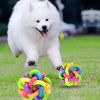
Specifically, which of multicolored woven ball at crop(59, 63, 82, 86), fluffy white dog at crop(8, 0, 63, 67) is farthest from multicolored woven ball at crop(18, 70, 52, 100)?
fluffy white dog at crop(8, 0, 63, 67)

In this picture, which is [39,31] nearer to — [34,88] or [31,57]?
[31,57]

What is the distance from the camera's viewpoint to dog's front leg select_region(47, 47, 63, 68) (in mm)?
9570

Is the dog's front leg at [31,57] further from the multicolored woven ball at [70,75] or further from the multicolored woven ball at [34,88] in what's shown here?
the multicolored woven ball at [34,88]

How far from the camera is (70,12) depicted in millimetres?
32094

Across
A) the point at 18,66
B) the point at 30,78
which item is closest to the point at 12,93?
the point at 30,78

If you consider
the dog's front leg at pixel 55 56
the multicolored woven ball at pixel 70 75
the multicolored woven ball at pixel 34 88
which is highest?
the multicolored woven ball at pixel 34 88

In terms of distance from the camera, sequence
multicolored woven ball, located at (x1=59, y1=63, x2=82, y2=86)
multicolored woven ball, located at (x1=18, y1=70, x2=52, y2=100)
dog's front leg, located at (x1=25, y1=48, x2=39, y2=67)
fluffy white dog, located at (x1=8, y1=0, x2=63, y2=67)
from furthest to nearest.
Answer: dog's front leg, located at (x1=25, y1=48, x2=39, y2=67), fluffy white dog, located at (x1=8, y1=0, x2=63, y2=67), multicolored woven ball, located at (x1=59, y1=63, x2=82, y2=86), multicolored woven ball, located at (x1=18, y1=70, x2=52, y2=100)

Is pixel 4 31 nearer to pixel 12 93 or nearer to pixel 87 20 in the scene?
pixel 87 20

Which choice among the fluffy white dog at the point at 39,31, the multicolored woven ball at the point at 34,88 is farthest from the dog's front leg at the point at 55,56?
the multicolored woven ball at the point at 34,88

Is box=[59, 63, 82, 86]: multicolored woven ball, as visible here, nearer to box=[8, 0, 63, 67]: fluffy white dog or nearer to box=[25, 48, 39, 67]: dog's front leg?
box=[8, 0, 63, 67]: fluffy white dog

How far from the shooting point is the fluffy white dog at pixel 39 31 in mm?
9367

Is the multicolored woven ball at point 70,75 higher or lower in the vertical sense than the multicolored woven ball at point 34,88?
lower

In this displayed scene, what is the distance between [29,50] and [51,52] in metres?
0.39

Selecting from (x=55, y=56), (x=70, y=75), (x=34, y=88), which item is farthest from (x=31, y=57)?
(x=34, y=88)
